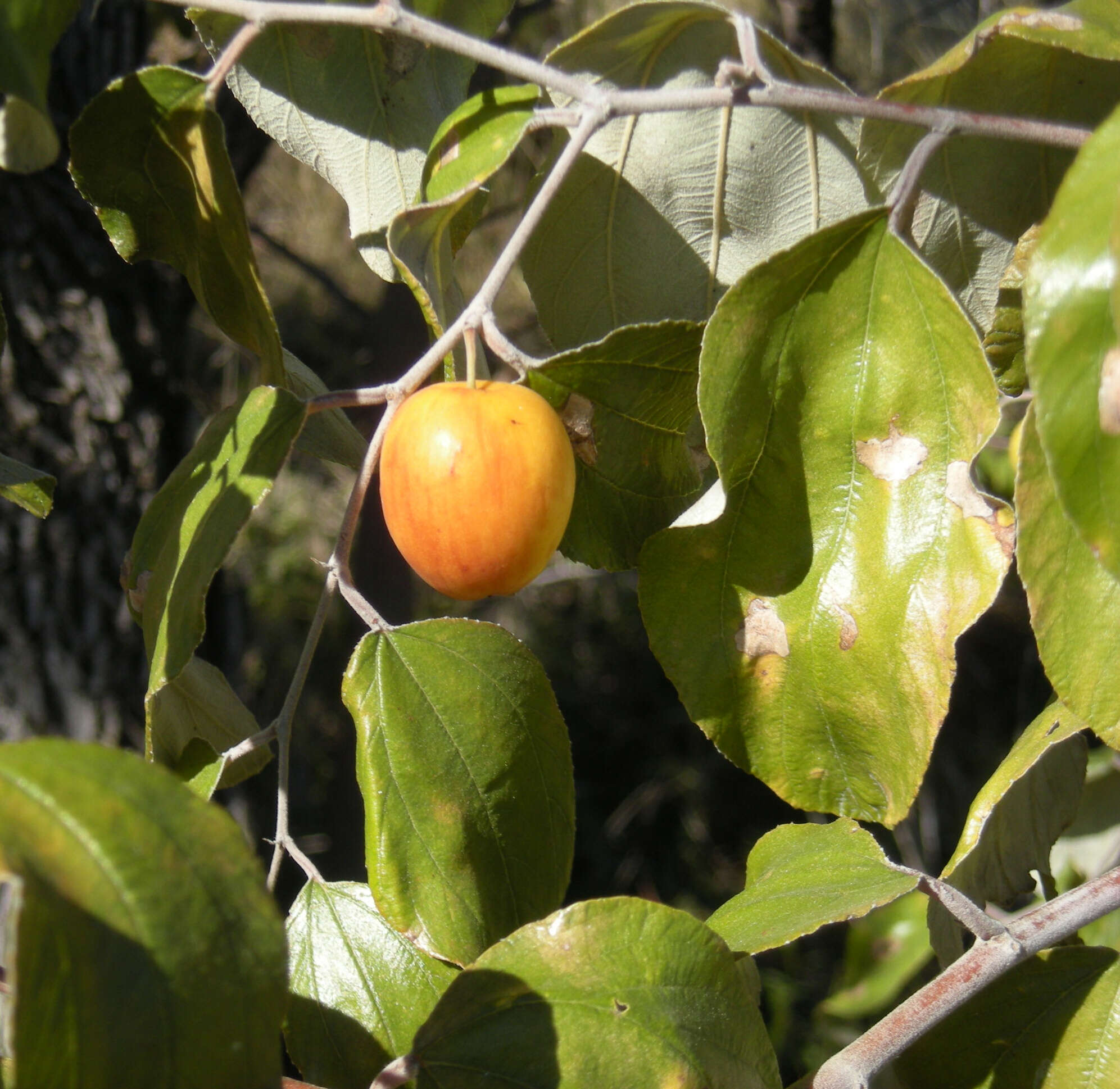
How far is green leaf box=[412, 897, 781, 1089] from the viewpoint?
50 centimetres

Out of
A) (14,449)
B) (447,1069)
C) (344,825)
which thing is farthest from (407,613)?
(447,1069)

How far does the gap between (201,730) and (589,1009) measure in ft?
1.18

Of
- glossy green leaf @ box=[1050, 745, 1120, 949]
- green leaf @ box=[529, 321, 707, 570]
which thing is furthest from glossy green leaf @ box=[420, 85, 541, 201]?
glossy green leaf @ box=[1050, 745, 1120, 949]

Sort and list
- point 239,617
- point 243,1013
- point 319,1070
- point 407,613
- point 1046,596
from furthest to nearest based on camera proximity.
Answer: point 407,613
point 239,617
point 319,1070
point 1046,596
point 243,1013

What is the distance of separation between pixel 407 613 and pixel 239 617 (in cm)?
61

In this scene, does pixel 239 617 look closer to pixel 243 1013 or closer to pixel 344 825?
pixel 344 825

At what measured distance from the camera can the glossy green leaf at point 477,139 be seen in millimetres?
538

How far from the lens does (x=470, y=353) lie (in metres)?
0.55

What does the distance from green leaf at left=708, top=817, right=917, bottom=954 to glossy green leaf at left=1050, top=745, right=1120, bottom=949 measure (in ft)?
1.93

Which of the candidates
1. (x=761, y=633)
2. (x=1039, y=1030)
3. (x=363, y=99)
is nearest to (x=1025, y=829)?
(x=1039, y=1030)

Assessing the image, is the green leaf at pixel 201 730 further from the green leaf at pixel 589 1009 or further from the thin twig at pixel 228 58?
the thin twig at pixel 228 58

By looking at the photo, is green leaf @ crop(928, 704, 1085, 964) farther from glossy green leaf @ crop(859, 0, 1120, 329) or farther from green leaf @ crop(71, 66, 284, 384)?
green leaf @ crop(71, 66, 284, 384)

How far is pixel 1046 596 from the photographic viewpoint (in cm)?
49

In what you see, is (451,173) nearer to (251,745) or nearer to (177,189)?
(177,189)
